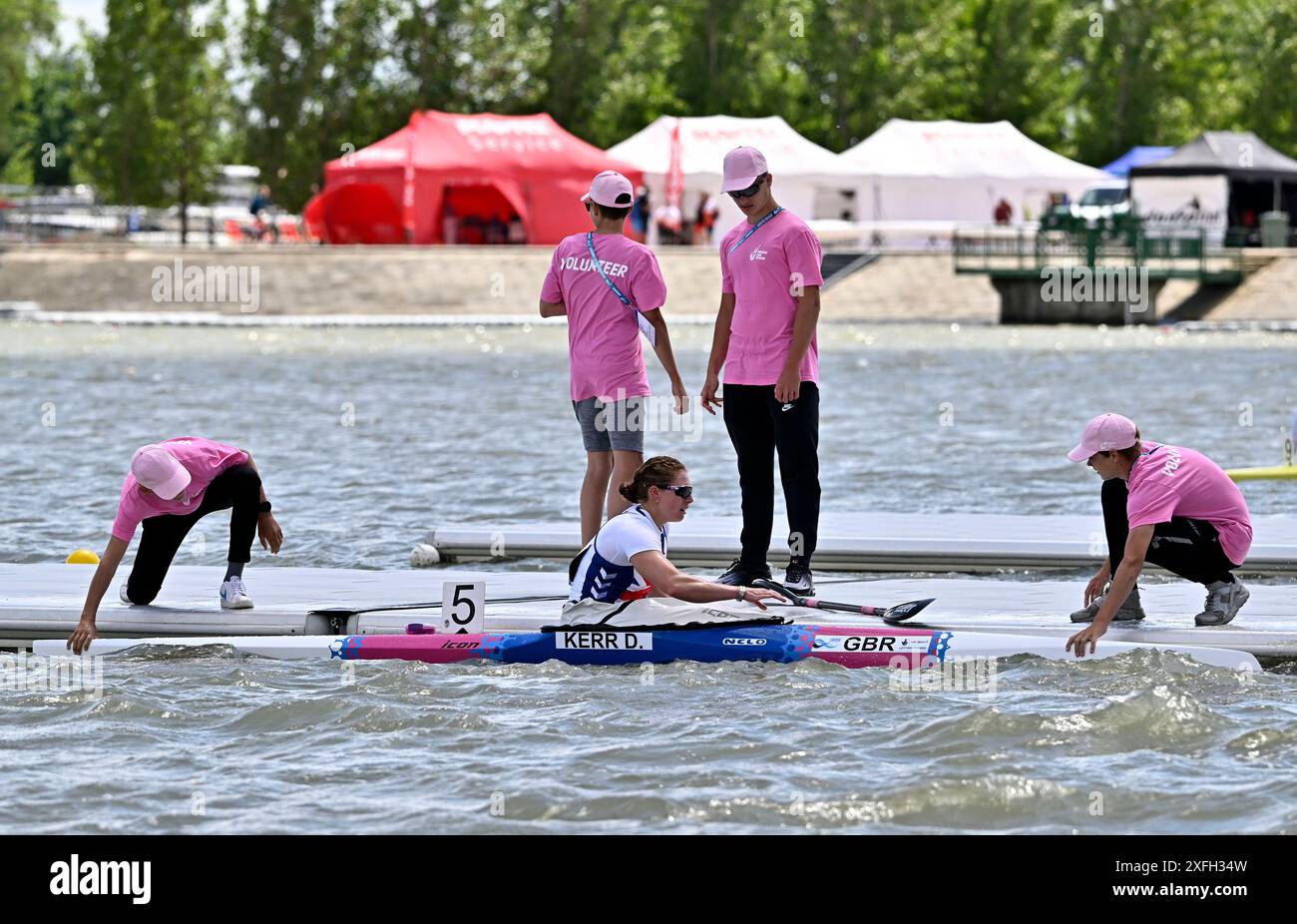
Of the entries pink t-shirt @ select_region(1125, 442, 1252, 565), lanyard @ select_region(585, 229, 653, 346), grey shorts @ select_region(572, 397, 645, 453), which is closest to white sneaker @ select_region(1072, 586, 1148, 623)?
pink t-shirt @ select_region(1125, 442, 1252, 565)

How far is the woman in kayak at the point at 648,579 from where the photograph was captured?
8547mm

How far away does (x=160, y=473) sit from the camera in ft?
29.3

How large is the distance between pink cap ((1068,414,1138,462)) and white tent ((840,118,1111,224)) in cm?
4308

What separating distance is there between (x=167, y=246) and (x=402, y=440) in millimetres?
28679

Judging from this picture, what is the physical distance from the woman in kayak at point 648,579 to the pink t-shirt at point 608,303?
3.32 ft

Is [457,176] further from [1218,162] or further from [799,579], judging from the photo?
[799,579]

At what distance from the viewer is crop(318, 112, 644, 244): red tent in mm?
48750

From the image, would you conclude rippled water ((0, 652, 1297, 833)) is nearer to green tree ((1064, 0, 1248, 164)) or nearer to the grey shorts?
the grey shorts

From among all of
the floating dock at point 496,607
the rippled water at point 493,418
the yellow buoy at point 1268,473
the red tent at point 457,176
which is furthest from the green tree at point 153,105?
the floating dock at point 496,607

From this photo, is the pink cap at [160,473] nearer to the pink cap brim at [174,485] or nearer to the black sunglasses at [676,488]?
the pink cap brim at [174,485]

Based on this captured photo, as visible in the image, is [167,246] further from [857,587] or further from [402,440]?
[857,587]

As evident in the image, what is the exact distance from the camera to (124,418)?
23812 mm
